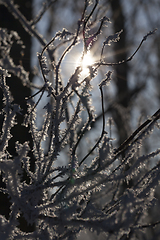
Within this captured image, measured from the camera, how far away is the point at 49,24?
258 inches

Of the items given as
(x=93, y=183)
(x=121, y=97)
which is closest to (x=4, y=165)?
(x=93, y=183)

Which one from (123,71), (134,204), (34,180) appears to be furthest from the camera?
(123,71)

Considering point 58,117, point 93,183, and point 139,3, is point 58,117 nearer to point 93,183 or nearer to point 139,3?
point 93,183

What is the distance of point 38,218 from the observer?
0.74m

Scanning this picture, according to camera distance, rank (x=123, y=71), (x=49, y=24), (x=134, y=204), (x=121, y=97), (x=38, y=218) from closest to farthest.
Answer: (x=134, y=204), (x=38, y=218), (x=121, y=97), (x=123, y=71), (x=49, y=24)

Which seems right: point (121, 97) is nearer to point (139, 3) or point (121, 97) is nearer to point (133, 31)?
point (133, 31)

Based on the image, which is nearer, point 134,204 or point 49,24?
point 134,204

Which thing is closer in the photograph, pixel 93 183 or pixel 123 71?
pixel 93 183

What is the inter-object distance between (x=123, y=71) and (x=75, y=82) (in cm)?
563

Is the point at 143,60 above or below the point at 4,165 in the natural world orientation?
above

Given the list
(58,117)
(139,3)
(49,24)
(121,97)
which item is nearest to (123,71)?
(121,97)

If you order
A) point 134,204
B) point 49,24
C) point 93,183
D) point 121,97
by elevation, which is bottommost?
point 134,204

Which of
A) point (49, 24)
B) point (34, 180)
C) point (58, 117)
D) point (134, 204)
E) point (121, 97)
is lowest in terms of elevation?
point (134, 204)

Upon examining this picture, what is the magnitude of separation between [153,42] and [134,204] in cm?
715
